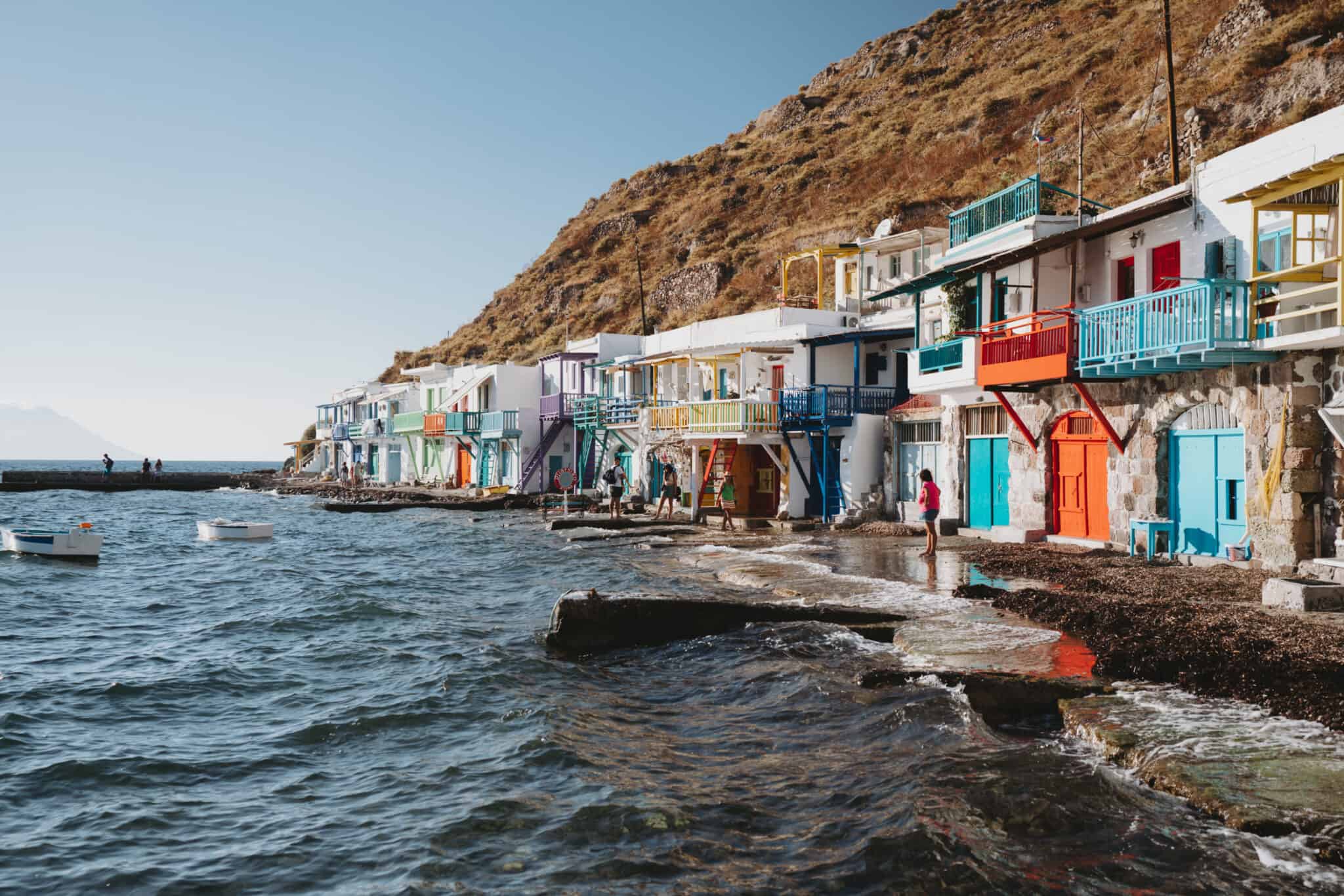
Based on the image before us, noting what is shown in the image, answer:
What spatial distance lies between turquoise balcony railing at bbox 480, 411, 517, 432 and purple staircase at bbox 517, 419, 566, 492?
1.96m

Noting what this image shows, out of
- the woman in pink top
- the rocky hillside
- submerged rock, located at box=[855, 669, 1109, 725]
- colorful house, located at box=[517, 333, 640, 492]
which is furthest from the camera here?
colorful house, located at box=[517, 333, 640, 492]

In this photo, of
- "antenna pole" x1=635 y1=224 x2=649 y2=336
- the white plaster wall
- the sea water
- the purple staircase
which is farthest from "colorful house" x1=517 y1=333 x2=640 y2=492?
the sea water

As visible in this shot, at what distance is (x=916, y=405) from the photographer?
30.5 meters

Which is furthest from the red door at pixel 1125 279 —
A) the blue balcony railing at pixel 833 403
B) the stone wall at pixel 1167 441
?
the blue balcony railing at pixel 833 403

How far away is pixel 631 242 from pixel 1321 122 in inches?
3548

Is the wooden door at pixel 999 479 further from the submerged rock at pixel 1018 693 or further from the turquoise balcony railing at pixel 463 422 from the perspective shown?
the turquoise balcony railing at pixel 463 422

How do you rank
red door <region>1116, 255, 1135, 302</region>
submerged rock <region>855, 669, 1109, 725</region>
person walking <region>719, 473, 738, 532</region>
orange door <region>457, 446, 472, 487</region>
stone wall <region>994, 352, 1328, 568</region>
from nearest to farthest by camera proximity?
1. submerged rock <region>855, 669, 1109, 725</region>
2. stone wall <region>994, 352, 1328, 568</region>
3. red door <region>1116, 255, 1135, 302</region>
4. person walking <region>719, 473, 738, 532</region>
5. orange door <region>457, 446, 472, 487</region>

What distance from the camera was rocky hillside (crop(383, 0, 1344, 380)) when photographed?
49.9 metres

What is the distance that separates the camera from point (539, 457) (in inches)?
2136

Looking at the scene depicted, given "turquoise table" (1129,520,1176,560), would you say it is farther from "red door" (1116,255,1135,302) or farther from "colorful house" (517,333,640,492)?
"colorful house" (517,333,640,492)

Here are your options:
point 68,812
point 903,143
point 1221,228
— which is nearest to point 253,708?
point 68,812

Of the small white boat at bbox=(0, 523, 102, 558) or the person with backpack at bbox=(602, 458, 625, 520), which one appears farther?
the person with backpack at bbox=(602, 458, 625, 520)

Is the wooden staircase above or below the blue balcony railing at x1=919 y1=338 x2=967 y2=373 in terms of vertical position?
below

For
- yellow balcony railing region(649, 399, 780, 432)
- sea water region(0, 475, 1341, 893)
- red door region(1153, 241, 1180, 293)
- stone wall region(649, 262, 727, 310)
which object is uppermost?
stone wall region(649, 262, 727, 310)
